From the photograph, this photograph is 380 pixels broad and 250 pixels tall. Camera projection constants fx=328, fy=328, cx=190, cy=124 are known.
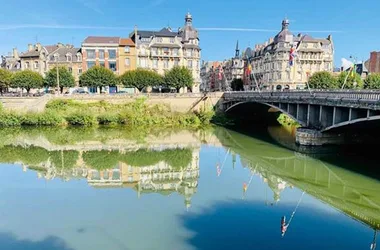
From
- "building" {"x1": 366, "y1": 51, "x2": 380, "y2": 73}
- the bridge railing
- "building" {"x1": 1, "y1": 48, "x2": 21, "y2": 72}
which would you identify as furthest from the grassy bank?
"building" {"x1": 366, "y1": 51, "x2": 380, "y2": 73}

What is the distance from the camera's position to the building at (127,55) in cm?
6391

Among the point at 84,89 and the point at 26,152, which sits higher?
the point at 84,89

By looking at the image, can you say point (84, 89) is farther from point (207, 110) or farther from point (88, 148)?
point (88, 148)

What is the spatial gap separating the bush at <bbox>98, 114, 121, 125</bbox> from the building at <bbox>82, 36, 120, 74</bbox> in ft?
62.0

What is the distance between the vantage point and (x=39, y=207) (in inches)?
645

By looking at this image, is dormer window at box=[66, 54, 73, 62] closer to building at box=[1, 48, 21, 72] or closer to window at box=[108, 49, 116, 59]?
window at box=[108, 49, 116, 59]

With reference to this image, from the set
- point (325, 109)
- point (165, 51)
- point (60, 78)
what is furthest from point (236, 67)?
point (325, 109)

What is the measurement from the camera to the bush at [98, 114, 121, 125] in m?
47.5

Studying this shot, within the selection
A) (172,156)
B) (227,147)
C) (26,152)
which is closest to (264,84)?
(227,147)

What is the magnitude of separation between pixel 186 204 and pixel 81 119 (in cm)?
3414

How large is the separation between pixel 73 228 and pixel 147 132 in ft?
97.0

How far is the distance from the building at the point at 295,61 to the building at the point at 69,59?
41.8 m

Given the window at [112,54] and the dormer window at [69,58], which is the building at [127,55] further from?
the dormer window at [69,58]

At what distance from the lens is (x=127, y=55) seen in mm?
64125
